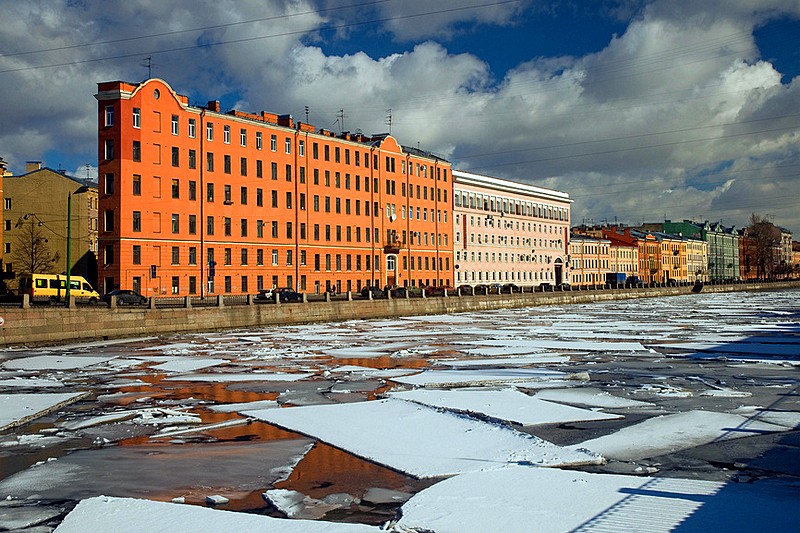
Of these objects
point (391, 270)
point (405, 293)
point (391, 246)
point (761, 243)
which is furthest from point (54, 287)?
point (761, 243)

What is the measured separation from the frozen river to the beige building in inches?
2320

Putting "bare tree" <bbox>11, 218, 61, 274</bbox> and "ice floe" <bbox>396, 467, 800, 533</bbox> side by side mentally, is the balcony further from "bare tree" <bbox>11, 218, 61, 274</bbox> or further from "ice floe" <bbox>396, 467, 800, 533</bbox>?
"ice floe" <bbox>396, 467, 800, 533</bbox>

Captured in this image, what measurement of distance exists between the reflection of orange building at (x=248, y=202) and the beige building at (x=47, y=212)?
2015 centimetres

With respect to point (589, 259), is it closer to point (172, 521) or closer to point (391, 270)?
point (391, 270)

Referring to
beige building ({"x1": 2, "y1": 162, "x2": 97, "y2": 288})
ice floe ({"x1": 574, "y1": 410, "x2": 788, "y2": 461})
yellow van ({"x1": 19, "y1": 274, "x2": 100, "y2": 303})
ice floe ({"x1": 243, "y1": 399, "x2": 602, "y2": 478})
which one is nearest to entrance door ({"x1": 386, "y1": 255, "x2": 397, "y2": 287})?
beige building ({"x1": 2, "y1": 162, "x2": 97, "y2": 288})

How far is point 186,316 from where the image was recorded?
4509 cm

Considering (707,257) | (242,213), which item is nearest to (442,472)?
(242,213)

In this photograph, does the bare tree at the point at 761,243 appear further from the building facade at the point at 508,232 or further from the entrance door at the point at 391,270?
the entrance door at the point at 391,270

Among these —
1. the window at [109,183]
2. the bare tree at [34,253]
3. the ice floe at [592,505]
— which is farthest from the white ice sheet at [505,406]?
the bare tree at [34,253]

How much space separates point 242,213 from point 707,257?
5572 inches

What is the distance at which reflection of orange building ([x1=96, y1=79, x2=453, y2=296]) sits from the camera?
199 ft

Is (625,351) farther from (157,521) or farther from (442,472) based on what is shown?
(157,521)

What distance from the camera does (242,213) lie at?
6994 centimetres

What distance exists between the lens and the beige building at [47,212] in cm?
8000
